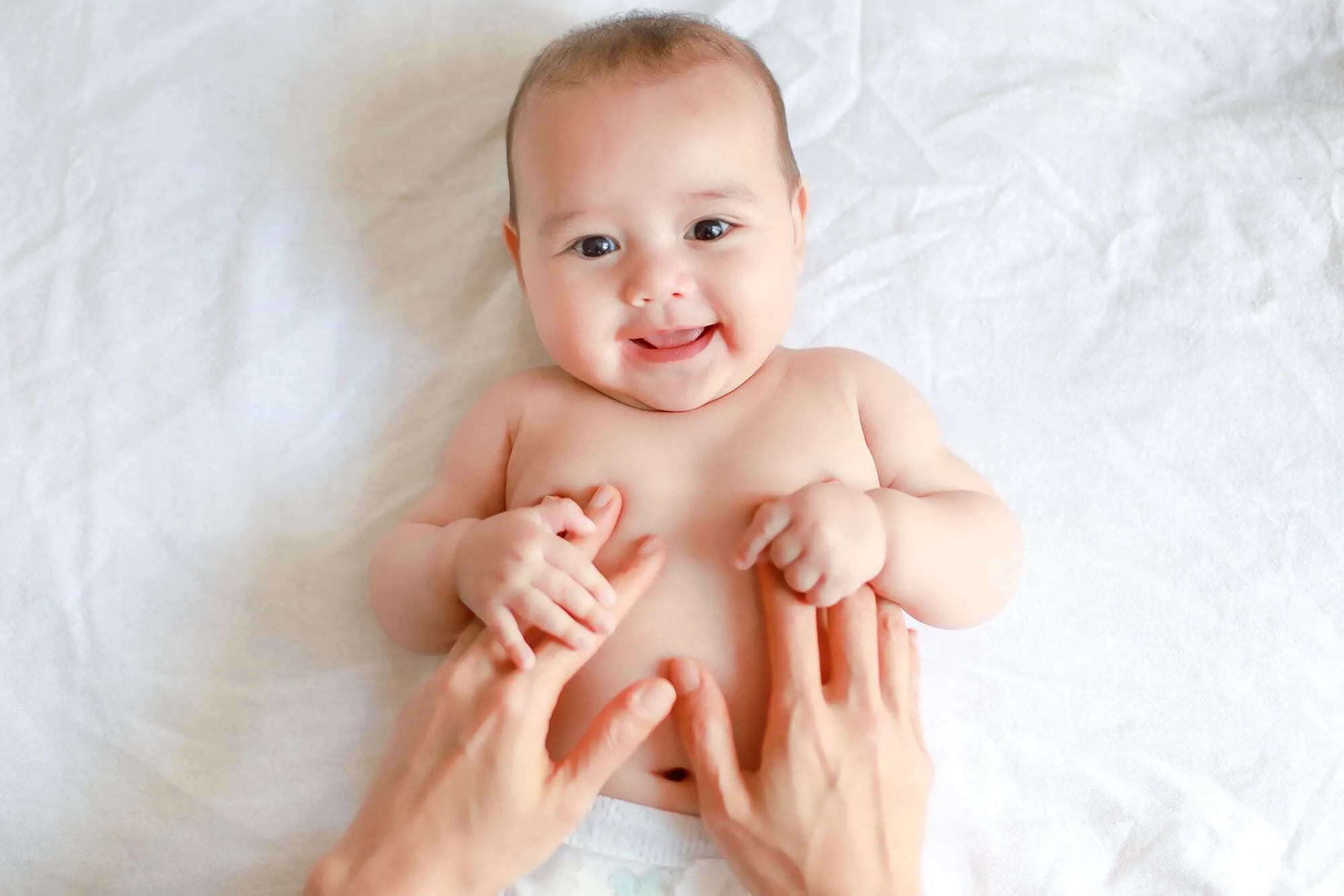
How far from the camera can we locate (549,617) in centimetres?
111

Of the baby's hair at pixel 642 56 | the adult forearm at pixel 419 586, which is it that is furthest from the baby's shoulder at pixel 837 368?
the adult forearm at pixel 419 586

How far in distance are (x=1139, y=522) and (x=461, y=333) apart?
2.84ft

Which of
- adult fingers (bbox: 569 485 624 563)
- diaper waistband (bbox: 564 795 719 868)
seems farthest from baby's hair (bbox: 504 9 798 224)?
diaper waistband (bbox: 564 795 719 868)

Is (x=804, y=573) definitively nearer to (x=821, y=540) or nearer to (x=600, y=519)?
(x=821, y=540)

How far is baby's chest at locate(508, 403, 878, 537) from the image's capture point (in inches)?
48.1

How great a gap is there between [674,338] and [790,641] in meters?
0.35

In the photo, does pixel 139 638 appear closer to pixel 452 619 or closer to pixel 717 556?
pixel 452 619

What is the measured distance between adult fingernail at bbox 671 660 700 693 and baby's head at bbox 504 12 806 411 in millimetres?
285

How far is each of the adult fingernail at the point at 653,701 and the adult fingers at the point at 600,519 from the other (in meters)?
0.15

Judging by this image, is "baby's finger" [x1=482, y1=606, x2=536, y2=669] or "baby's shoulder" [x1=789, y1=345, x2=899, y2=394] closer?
"baby's finger" [x1=482, y1=606, x2=536, y2=669]

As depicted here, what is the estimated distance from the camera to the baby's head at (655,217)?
46.6 inches

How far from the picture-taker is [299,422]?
1.42 meters

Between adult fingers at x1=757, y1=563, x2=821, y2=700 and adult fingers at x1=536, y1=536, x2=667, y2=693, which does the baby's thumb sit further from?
adult fingers at x1=757, y1=563, x2=821, y2=700

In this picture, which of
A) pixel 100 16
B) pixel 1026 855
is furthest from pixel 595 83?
pixel 1026 855
